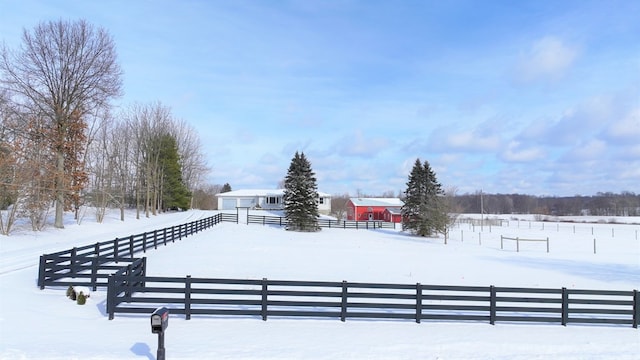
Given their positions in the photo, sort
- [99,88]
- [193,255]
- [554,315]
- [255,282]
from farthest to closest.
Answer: [99,88]
[193,255]
[554,315]
[255,282]

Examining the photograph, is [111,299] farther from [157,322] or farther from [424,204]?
[424,204]

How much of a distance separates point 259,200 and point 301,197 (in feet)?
120

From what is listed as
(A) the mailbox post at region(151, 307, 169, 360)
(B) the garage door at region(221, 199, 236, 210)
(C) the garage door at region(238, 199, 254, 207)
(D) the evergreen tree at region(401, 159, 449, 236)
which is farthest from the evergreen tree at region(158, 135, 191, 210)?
(A) the mailbox post at region(151, 307, 169, 360)

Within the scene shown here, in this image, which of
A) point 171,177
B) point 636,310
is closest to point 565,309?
point 636,310

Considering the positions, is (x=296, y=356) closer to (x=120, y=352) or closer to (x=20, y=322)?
(x=120, y=352)

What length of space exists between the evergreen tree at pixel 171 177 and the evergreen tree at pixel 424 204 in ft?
119

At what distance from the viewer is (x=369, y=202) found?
70500 mm

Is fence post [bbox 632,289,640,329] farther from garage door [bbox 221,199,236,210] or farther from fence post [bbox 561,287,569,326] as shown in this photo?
garage door [bbox 221,199,236,210]

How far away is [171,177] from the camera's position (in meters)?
61.0

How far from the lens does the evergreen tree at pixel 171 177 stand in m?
59.1

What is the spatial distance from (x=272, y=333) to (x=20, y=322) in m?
5.76

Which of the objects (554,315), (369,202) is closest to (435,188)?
(369,202)

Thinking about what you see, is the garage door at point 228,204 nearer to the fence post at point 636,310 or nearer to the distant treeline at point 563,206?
the fence post at point 636,310

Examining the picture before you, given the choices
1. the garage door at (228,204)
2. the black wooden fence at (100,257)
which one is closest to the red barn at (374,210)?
the black wooden fence at (100,257)
